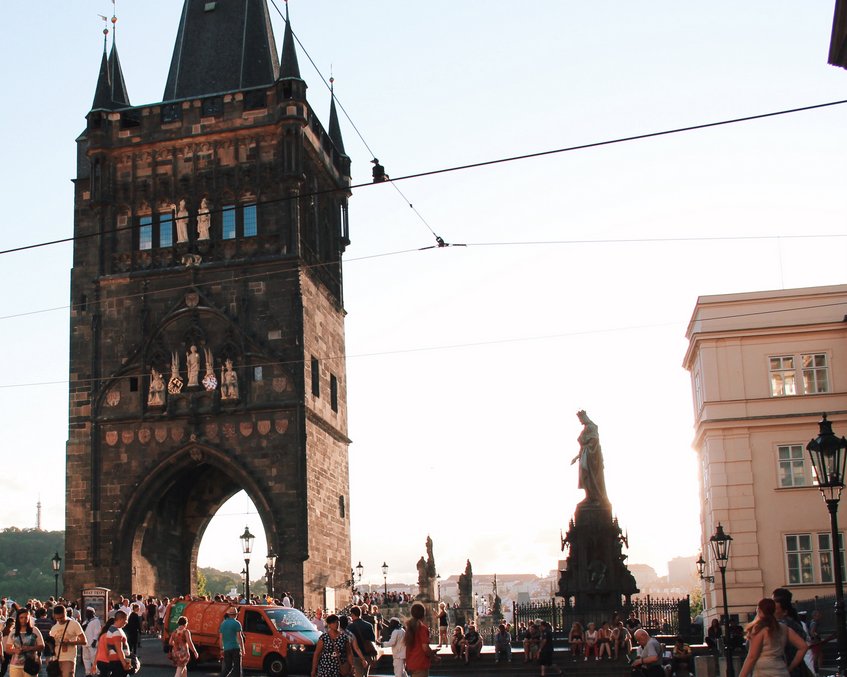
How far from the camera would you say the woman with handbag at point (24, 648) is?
15086 millimetres

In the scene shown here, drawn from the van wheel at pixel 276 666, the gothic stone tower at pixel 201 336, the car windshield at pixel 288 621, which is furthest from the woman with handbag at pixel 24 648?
the gothic stone tower at pixel 201 336

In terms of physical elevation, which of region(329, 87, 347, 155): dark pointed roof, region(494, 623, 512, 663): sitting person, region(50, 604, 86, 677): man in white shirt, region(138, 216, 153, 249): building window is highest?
region(329, 87, 347, 155): dark pointed roof

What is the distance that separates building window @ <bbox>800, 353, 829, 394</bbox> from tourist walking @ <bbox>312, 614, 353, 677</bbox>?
2449cm

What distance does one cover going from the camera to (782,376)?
36594 mm

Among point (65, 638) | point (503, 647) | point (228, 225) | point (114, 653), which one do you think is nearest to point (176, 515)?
point (228, 225)

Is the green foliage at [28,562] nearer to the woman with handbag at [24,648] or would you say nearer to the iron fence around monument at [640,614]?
the iron fence around monument at [640,614]

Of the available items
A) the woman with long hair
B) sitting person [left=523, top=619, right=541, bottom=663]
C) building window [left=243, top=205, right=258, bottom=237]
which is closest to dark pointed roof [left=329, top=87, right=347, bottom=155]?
building window [left=243, top=205, right=258, bottom=237]

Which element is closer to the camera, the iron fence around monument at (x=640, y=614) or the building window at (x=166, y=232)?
the iron fence around monument at (x=640, y=614)

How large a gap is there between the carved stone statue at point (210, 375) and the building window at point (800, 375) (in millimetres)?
16917

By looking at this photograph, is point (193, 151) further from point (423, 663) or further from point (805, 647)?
point (805, 647)

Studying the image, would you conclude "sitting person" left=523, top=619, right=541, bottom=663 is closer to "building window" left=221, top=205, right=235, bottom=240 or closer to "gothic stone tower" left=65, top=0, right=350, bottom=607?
"gothic stone tower" left=65, top=0, right=350, bottom=607

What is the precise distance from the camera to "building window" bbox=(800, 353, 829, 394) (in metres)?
36.3

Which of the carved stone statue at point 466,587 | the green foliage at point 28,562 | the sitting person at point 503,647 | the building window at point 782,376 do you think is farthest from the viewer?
the green foliage at point 28,562

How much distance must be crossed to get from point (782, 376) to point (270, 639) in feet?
62.0
